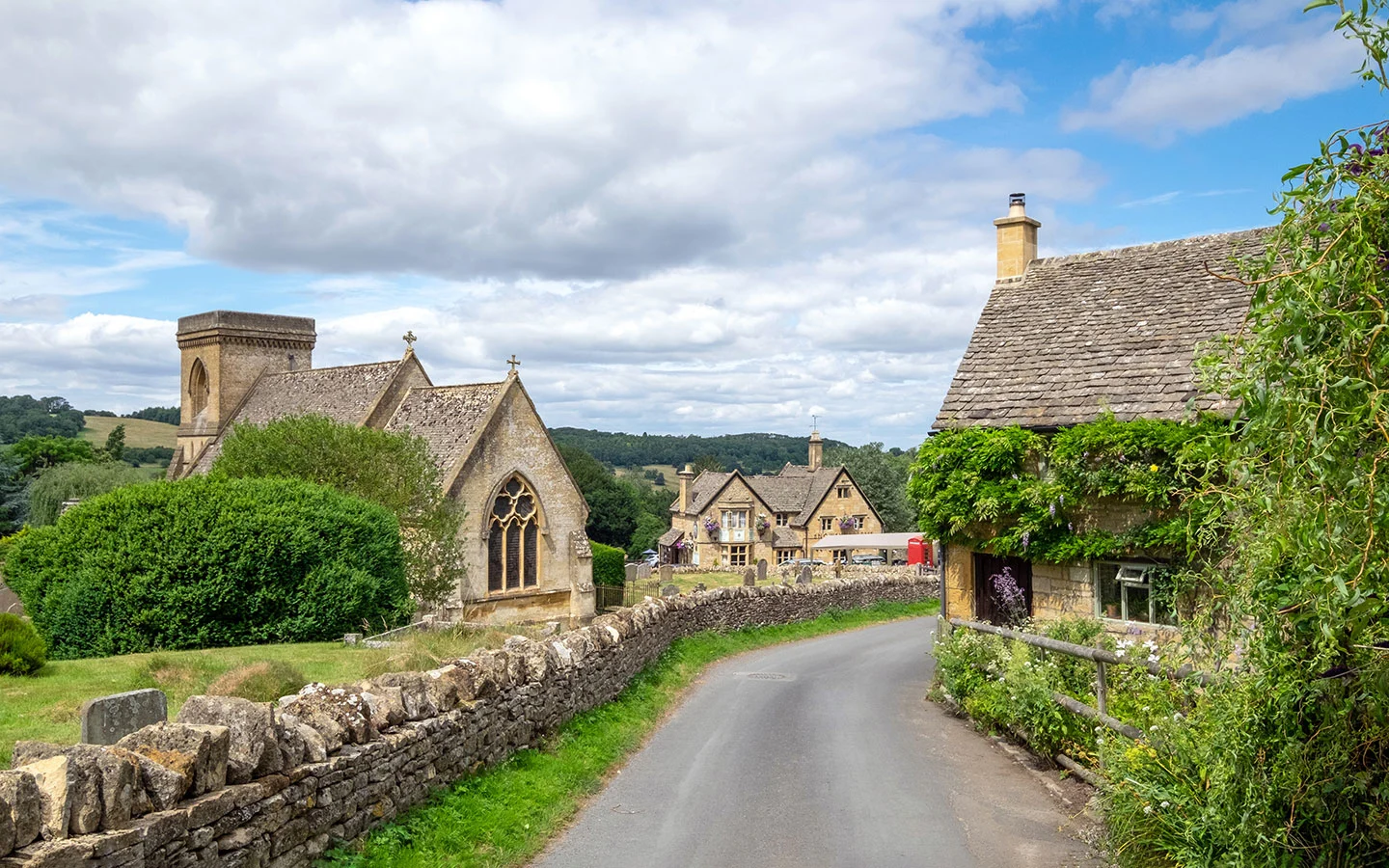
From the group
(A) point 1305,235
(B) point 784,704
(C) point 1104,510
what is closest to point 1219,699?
(A) point 1305,235

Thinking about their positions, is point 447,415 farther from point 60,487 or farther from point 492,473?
point 60,487

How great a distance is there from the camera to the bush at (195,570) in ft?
71.1

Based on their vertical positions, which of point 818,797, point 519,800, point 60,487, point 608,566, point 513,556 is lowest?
point 818,797

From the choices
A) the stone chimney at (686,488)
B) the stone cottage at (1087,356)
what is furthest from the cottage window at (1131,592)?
the stone chimney at (686,488)

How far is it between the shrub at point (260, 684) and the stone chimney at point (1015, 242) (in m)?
16.4

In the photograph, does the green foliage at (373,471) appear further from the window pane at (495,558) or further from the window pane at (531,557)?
the window pane at (531,557)

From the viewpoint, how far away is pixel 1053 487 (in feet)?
55.1

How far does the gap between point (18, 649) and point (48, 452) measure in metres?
85.4

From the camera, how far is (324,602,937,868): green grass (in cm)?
891

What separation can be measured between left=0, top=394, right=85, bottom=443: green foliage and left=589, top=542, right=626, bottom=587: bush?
332 ft

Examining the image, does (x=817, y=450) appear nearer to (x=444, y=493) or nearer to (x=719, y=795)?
(x=444, y=493)

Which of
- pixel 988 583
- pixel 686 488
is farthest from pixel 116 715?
pixel 686 488

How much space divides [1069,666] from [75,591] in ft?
64.5

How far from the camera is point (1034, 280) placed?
2205cm
